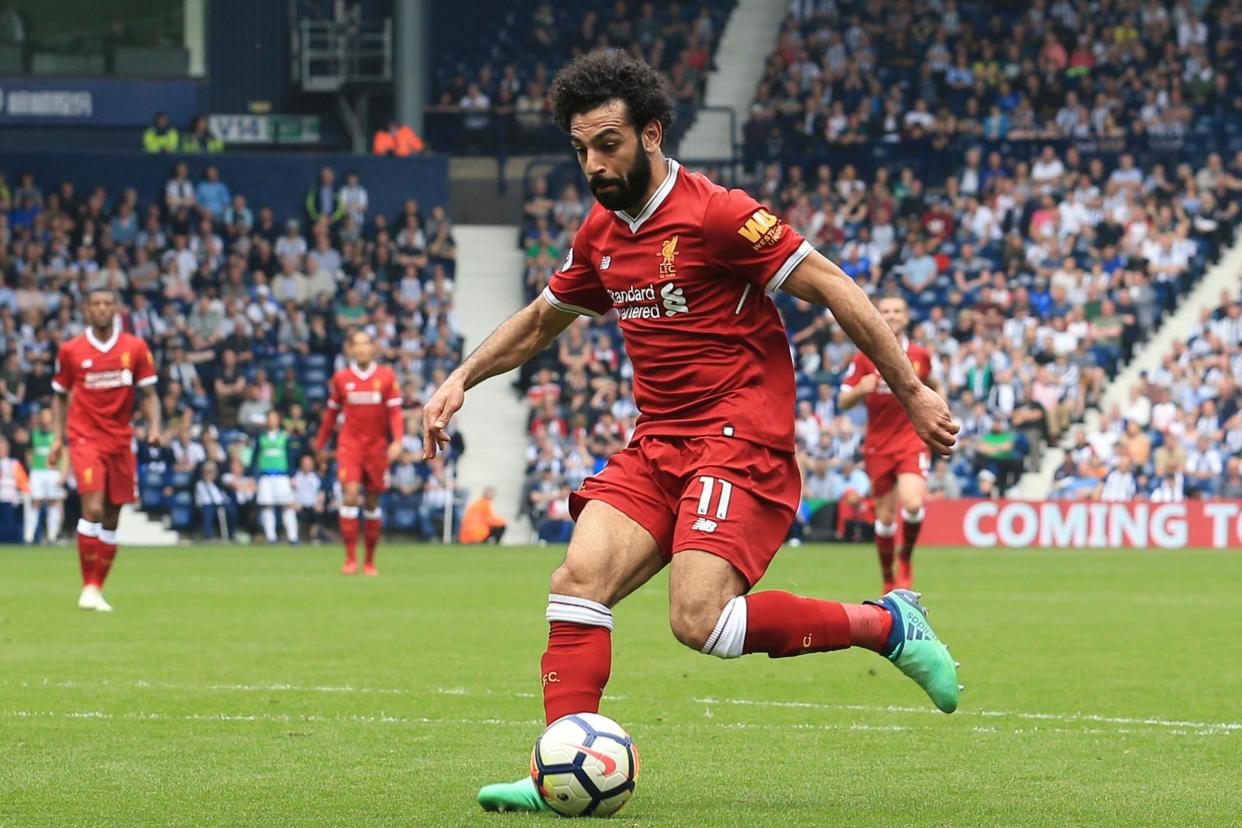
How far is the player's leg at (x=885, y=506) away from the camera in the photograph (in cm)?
1659

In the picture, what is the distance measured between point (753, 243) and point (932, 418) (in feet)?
2.77

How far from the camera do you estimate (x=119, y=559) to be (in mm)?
24656

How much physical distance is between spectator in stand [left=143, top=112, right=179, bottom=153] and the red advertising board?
1494 centimetres

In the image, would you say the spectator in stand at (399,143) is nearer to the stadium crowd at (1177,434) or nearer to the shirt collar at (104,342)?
the stadium crowd at (1177,434)

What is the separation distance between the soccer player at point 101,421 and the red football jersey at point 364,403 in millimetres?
5839

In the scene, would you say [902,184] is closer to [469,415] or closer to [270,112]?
[469,415]

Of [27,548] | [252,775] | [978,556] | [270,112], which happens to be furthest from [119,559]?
[252,775]

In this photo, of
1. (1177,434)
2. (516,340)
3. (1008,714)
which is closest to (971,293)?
(1177,434)

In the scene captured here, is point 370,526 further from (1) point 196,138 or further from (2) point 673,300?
(1) point 196,138

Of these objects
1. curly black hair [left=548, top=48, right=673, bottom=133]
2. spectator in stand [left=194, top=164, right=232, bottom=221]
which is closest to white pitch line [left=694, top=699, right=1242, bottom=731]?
curly black hair [left=548, top=48, right=673, bottom=133]

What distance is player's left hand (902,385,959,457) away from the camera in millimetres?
6461

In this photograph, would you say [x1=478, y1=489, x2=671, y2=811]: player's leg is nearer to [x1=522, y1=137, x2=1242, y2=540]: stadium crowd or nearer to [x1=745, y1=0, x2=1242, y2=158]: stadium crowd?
[x1=522, y1=137, x2=1242, y2=540]: stadium crowd

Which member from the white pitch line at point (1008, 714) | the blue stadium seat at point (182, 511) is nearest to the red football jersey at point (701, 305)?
the white pitch line at point (1008, 714)

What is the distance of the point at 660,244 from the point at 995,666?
5.90 meters
